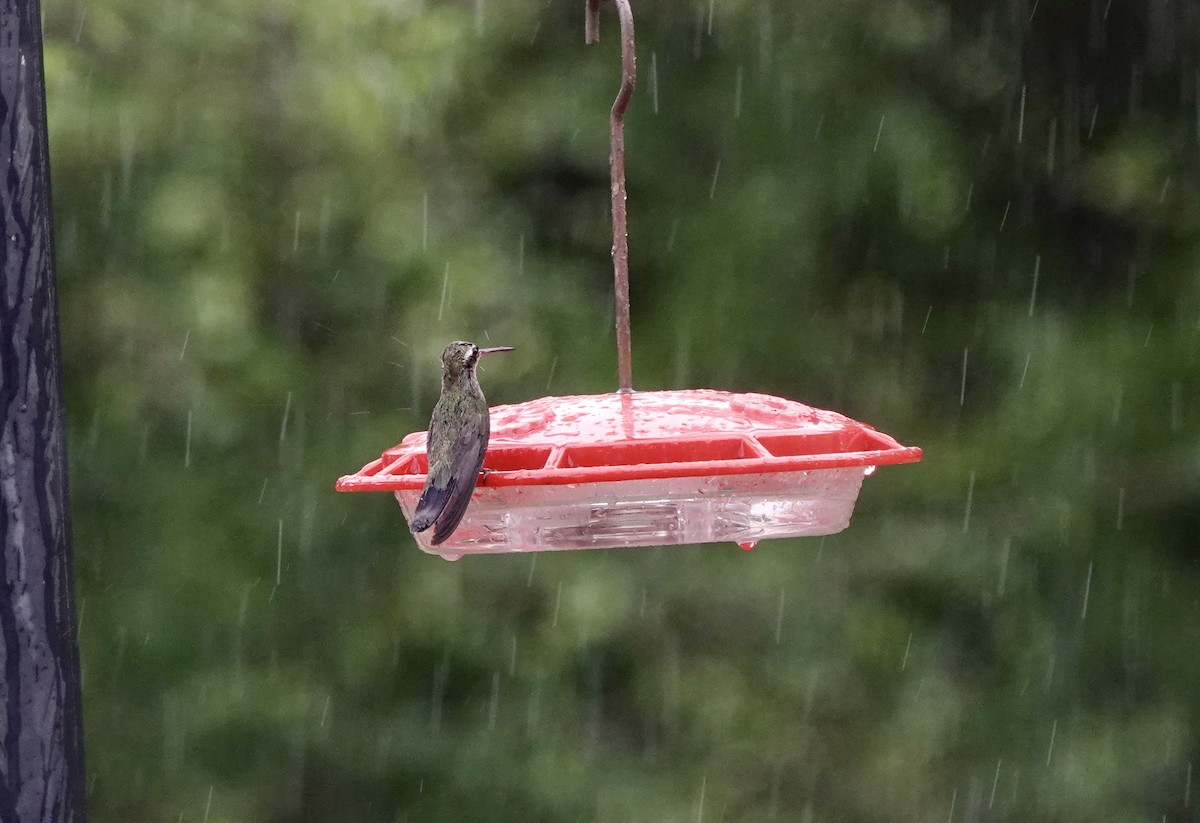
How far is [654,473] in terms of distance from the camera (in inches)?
81.2

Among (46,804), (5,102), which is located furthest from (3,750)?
(5,102)

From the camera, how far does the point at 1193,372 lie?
16.2ft

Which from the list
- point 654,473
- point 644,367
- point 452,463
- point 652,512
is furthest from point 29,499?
point 644,367

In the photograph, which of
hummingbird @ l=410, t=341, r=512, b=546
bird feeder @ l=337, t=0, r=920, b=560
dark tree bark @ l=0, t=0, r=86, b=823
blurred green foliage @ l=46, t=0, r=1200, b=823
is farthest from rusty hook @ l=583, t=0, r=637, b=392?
blurred green foliage @ l=46, t=0, r=1200, b=823

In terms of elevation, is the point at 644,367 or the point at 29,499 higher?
the point at 29,499

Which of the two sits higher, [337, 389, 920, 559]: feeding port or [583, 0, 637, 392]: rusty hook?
[583, 0, 637, 392]: rusty hook

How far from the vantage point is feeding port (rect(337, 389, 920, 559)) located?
216cm

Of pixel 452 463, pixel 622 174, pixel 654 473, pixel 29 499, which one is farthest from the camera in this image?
pixel 622 174

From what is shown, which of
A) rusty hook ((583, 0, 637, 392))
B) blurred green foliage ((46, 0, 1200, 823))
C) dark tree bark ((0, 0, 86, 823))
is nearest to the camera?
dark tree bark ((0, 0, 86, 823))

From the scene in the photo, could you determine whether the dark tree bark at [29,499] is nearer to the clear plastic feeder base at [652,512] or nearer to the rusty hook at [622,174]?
the clear plastic feeder base at [652,512]

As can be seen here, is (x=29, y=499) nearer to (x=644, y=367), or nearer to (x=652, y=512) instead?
(x=652, y=512)

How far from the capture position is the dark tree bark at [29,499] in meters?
1.63

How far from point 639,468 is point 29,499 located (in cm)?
79

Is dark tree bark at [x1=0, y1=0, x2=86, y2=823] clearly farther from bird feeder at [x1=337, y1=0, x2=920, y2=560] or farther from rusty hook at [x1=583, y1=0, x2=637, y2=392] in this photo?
rusty hook at [x1=583, y1=0, x2=637, y2=392]
